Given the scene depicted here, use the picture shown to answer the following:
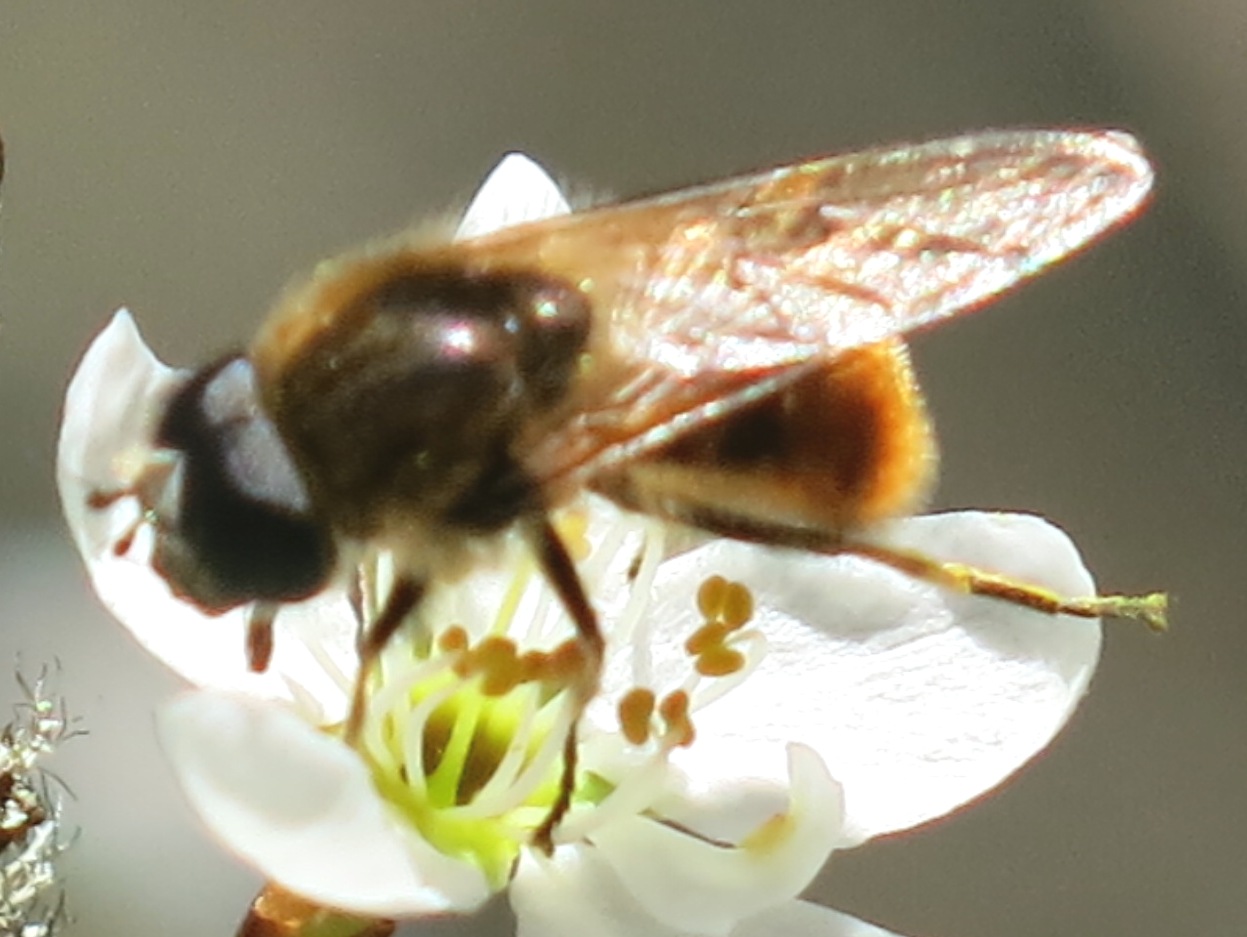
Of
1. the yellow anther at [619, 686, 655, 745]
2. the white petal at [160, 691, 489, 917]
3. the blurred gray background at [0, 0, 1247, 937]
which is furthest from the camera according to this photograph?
the blurred gray background at [0, 0, 1247, 937]

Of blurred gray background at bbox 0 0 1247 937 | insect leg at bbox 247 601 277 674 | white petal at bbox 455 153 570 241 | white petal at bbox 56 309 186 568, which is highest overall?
white petal at bbox 56 309 186 568

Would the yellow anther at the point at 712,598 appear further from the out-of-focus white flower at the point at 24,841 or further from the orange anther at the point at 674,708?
the out-of-focus white flower at the point at 24,841

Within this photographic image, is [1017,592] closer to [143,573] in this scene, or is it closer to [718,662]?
[718,662]

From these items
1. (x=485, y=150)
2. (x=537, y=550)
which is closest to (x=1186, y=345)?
(x=485, y=150)

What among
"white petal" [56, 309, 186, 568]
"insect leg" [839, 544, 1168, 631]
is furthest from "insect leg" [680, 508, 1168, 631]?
"white petal" [56, 309, 186, 568]

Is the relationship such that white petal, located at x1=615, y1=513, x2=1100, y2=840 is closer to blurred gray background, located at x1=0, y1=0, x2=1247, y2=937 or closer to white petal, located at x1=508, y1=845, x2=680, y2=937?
white petal, located at x1=508, y1=845, x2=680, y2=937

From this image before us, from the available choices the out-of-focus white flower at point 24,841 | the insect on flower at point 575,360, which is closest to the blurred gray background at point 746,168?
the out-of-focus white flower at point 24,841

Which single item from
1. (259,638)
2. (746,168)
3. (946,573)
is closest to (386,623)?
(259,638)
